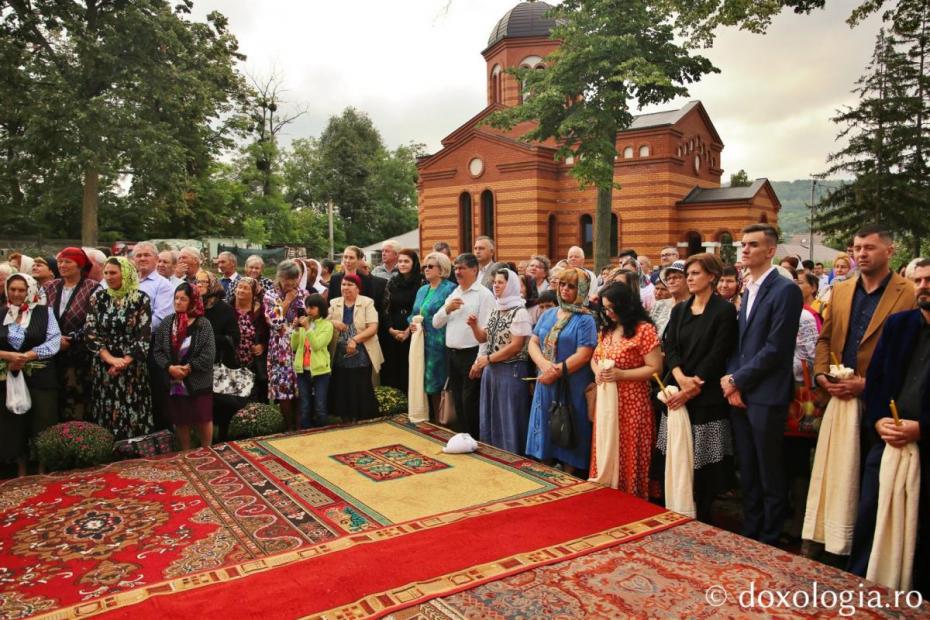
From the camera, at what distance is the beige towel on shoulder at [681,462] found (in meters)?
4.52

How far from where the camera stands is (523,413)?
6.14 meters

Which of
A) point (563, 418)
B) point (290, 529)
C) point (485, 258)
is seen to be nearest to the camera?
point (290, 529)

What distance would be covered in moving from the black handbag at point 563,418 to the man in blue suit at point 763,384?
1277mm

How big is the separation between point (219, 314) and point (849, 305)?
5.67 meters

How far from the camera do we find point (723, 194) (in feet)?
81.3

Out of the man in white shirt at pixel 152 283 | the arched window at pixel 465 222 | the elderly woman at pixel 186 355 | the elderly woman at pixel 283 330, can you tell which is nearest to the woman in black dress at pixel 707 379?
the elderly woman at pixel 283 330

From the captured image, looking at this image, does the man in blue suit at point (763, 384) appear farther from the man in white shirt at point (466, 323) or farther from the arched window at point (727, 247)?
the arched window at point (727, 247)

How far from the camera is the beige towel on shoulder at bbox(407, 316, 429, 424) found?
713 centimetres

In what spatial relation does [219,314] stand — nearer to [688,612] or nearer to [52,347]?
[52,347]

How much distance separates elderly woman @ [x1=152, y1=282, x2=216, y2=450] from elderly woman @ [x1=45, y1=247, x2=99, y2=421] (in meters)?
0.77

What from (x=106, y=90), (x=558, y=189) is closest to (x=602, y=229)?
(x=558, y=189)

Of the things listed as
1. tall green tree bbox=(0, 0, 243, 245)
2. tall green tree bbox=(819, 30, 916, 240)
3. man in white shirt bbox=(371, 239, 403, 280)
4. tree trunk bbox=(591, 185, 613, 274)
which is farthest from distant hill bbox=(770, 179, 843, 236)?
man in white shirt bbox=(371, 239, 403, 280)

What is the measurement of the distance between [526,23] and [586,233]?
1118 cm

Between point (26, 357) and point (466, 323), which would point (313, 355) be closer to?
point (466, 323)
